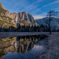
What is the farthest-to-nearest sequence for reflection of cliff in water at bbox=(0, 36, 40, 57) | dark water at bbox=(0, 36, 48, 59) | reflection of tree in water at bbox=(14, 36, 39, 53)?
reflection of tree in water at bbox=(14, 36, 39, 53) < reflection of cliff in water at bbox=(0, 36, 40, 57) < dark water at bbox=(0, 36, 48, 59)

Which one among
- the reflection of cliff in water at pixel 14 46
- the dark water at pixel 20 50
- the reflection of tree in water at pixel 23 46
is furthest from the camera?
the reflection of tree in water at pixel 23 46

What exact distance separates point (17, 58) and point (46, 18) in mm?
50053

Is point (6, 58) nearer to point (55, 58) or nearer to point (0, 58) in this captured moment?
point (0, 58)

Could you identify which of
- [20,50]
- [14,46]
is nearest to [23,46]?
[14,46]

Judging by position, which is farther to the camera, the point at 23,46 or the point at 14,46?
the point at 23,46

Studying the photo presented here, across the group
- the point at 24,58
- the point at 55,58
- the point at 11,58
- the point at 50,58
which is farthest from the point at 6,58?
the point at 55,58

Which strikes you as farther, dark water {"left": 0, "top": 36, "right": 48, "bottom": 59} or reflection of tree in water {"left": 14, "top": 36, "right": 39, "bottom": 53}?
reflection of tree in water {"left": 14, "top": 36, "right": 39, "bottom": 53}

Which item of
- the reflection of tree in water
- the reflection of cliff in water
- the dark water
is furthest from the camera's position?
the reflection of tree in water

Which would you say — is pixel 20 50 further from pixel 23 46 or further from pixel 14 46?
pixel 14 46

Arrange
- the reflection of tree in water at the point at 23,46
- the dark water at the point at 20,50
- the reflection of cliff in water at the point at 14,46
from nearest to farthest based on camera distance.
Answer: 1. the dark water at the point at 20,50
2. the reflection of cliff in water at the point at 14,46
3. the reflection of tree in water at the point at 23,46

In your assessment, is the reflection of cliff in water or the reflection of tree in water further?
the reflection of tree in water

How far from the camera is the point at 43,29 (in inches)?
5433

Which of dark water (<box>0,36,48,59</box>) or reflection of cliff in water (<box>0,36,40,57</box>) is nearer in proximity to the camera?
dark water (<box>0,36,48,59</box>)

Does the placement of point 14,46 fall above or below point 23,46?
above
